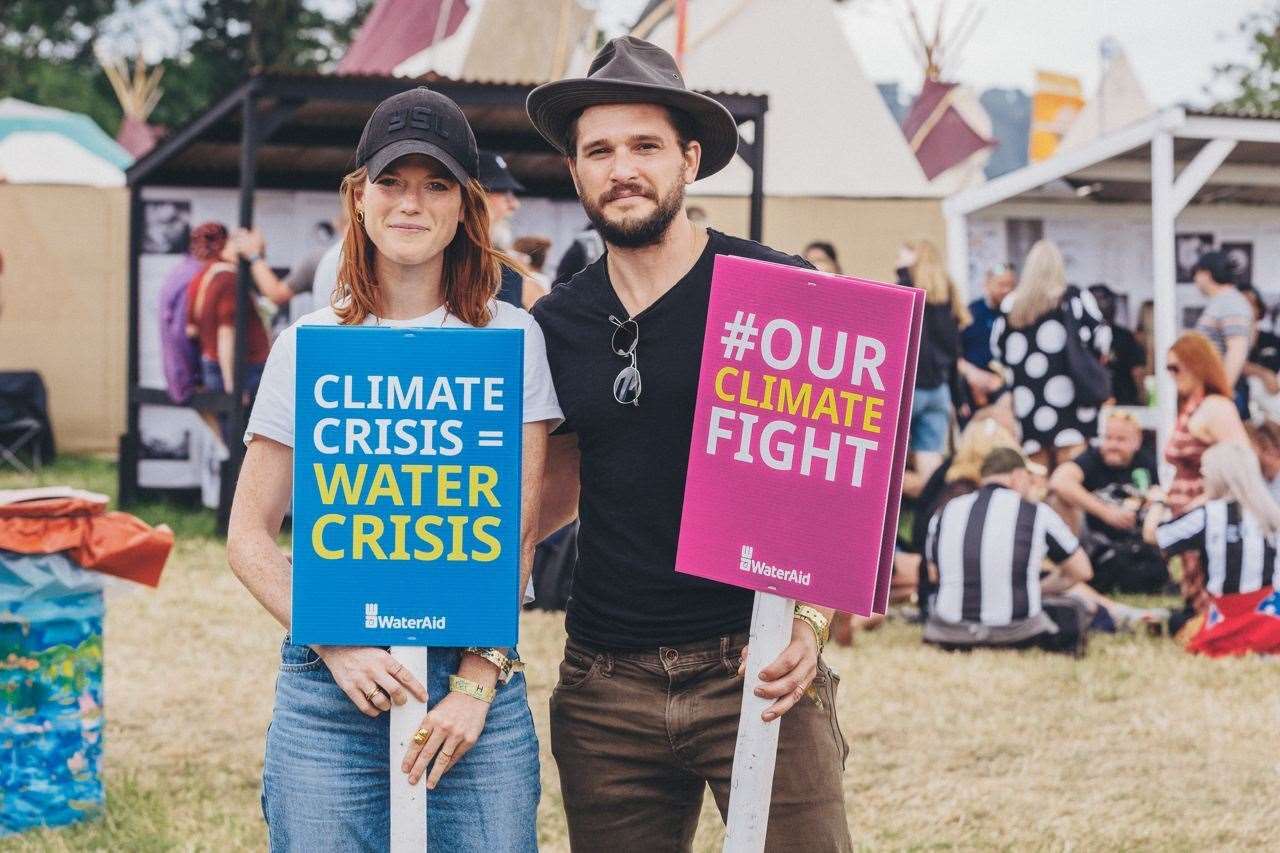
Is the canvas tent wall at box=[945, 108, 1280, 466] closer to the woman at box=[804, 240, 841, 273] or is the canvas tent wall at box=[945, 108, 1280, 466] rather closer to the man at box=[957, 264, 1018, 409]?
the man at box=[957, 264, 1018, 409]

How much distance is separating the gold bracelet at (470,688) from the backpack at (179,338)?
766 cm

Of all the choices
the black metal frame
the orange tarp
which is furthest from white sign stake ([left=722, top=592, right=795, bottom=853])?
the black metal frame

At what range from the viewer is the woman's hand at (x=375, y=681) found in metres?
2.22

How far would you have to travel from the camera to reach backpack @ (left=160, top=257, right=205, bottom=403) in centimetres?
952

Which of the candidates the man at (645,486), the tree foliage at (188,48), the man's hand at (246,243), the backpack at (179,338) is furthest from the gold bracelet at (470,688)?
the tree foliage at (188,48)

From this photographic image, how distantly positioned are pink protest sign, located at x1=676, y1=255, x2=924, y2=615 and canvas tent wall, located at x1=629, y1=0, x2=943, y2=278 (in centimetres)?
1108

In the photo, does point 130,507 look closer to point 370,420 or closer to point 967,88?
point 370,420

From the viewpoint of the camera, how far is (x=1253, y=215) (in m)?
10.8

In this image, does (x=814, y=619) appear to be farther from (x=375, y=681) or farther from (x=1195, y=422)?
(x=1195, y=422)

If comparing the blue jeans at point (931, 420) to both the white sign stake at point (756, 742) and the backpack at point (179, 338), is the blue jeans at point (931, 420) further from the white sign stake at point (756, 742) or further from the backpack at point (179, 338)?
the white sign stake at point (756, 742)

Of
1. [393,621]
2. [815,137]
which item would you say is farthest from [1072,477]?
[815,137]

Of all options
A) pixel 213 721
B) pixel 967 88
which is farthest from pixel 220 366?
pixel 967 88

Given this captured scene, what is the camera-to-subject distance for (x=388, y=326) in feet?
7.60

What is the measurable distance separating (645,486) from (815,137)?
12.1 metres
